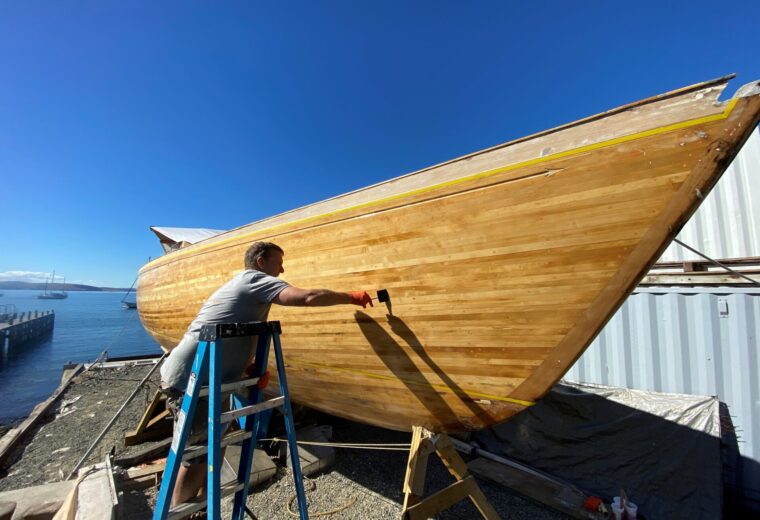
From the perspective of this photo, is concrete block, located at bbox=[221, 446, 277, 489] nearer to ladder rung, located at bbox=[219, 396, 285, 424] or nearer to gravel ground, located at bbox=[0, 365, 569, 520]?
gravel ground, located at bbox=[0, 365, 569, 520]

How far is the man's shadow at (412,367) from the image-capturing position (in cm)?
238

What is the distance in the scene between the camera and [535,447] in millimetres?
4469

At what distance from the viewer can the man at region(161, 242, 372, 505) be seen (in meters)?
2.21

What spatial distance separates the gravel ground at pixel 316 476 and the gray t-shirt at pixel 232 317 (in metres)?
1.78

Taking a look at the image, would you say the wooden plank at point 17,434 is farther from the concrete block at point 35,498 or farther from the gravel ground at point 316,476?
the concrete block at point 35,498

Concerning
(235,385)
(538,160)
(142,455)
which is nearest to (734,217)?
(538,160)

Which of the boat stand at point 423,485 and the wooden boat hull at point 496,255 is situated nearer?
the wooden boat hull at point 496,255

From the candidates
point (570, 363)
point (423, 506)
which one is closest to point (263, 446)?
point (423, 506)

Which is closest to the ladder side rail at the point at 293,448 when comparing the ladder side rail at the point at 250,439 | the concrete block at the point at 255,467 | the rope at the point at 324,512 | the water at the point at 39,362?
the ladder side rail at the point at 250,439

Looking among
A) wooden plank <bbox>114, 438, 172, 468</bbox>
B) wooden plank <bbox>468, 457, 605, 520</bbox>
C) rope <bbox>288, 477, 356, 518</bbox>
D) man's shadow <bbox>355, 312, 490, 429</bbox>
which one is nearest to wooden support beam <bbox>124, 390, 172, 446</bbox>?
wooden plank <bbox>114, 438, 172, 468</bbox>

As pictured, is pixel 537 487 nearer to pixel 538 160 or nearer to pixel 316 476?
pixel 316 476

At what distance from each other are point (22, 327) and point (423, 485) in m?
45.6

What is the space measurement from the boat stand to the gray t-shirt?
134 centimetres

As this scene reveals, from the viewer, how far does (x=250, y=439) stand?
2404 mm
